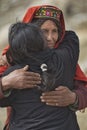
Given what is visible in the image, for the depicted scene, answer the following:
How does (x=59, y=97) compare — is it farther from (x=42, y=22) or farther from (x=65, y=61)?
(x=42, y=22)

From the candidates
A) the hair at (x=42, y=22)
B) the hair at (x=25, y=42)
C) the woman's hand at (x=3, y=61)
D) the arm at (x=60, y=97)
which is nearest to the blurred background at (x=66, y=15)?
the hair at (x=42, y=22)

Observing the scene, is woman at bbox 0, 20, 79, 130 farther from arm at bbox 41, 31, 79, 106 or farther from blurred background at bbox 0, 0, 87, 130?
blurred background at bbox 0, 0, 87, 130

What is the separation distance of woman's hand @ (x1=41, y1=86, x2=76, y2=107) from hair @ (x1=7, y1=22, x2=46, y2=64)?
0.29 metres

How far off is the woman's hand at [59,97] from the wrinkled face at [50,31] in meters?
0.44

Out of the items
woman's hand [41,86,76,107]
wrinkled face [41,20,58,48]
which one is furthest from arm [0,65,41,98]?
wrinkled face [41,20,58,48]

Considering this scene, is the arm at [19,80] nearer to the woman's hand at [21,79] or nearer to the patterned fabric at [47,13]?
the woman's hand at [21,79]

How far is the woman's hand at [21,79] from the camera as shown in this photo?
322cm

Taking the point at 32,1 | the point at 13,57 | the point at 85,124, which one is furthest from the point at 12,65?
the point at 32,1

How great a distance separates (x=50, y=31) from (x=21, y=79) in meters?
0.59

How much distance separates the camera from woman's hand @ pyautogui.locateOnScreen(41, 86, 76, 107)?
3.28 metres

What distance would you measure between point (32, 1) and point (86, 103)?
20.7 ft

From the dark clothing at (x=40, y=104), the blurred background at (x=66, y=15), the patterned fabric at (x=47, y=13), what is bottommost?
the blurred background at (x=66, y=15)

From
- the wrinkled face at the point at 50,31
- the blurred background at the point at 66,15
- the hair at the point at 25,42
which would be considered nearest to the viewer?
the hair at the point at 25,42

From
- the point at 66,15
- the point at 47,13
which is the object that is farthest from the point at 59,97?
the point at 66,15
